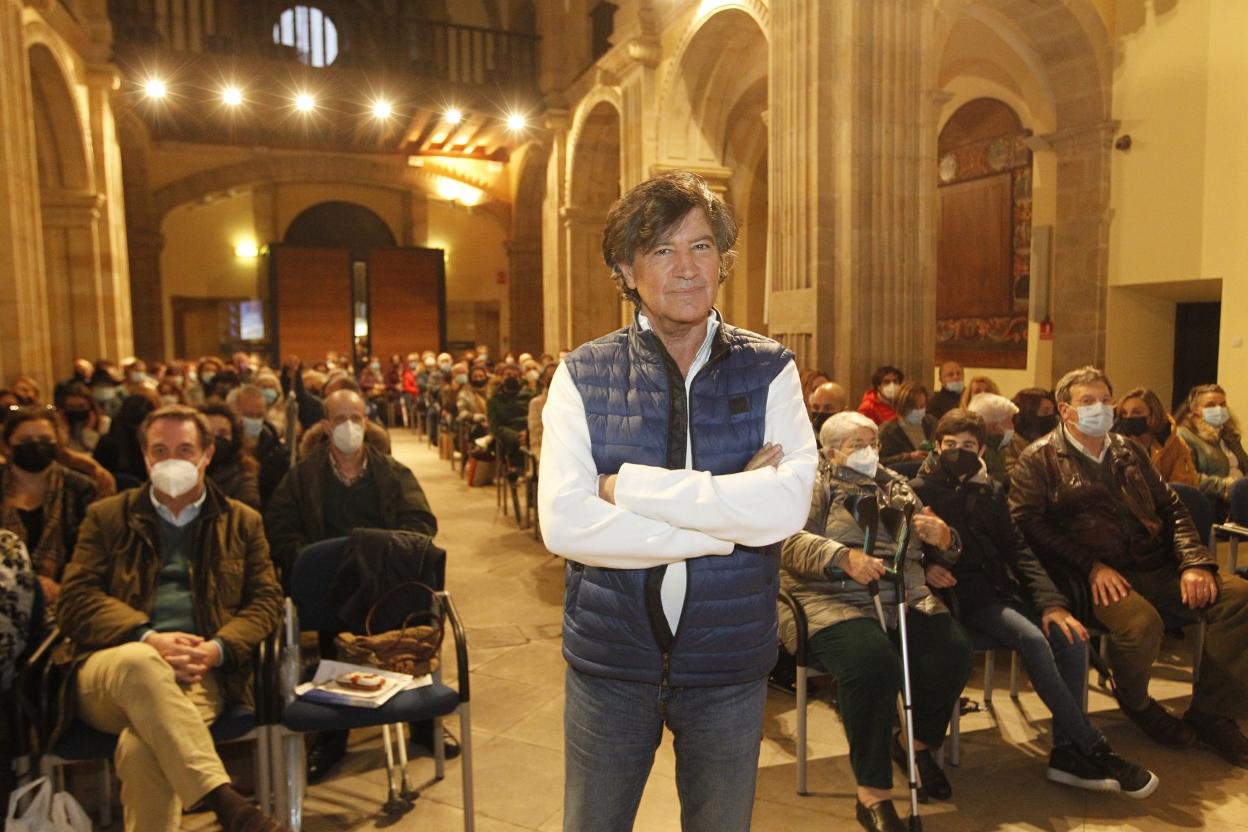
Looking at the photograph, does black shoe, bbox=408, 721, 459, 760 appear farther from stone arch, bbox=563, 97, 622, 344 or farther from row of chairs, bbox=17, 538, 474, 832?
stone arch, bbox=563, 97, 622, 344

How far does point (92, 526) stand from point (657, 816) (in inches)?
86.4

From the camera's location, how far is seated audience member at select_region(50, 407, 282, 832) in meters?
2.72

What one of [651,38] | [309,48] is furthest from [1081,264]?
[309,48]

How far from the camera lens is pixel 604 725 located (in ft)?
5.79

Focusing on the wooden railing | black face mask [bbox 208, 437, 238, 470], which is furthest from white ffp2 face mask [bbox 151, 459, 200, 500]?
the wooden railing

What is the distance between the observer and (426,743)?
3846 millimetres

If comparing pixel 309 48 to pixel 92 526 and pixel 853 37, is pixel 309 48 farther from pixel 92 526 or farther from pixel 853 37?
pixel 92 526

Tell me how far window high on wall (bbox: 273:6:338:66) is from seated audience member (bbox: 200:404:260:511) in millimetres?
19231

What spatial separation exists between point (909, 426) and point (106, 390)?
299 inches

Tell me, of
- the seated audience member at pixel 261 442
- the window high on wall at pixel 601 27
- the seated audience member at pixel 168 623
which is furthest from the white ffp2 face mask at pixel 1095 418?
the window high on wall at pixel 601 27

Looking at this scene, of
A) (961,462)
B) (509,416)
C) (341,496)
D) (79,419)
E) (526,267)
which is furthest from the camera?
(526,267)

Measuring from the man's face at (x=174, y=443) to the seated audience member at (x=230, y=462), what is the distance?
1.08 metres

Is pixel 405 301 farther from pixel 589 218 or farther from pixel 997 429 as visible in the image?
pixel 997 429

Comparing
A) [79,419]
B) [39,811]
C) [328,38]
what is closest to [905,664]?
[39,811]
